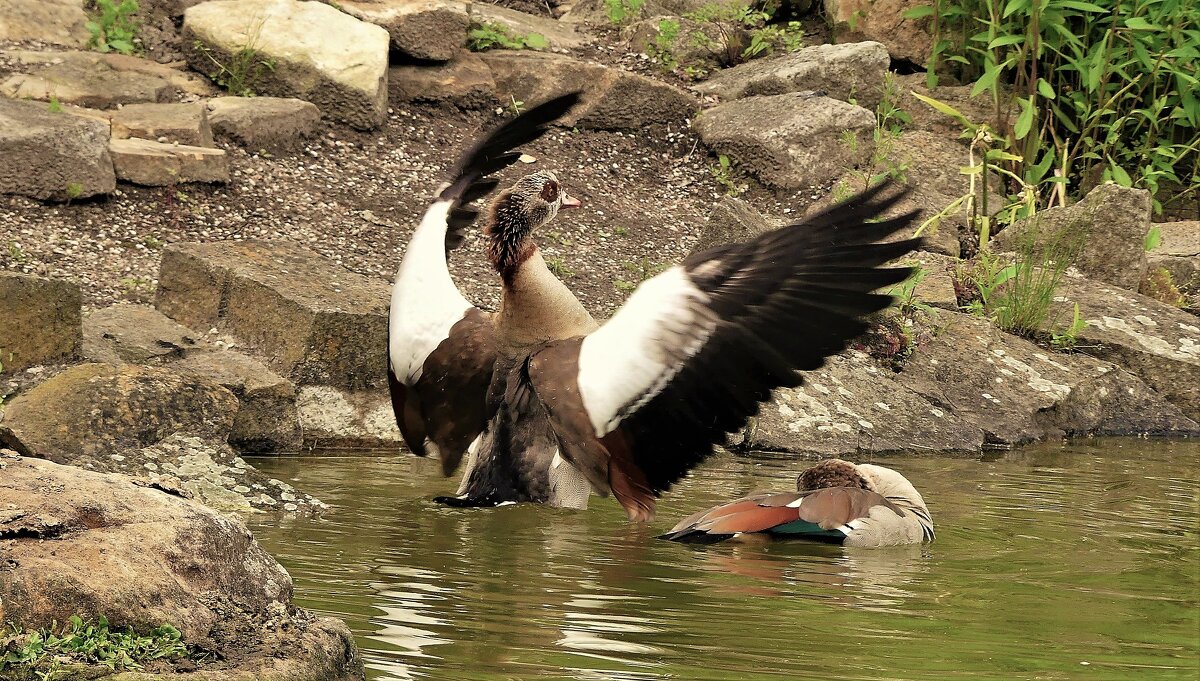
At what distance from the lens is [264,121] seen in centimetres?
884

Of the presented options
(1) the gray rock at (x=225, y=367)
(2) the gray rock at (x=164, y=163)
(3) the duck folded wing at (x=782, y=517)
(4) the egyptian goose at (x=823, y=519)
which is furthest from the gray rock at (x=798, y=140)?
(3) the duck folded wing at (x=782, y=517)

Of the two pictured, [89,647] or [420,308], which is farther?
[420,308]

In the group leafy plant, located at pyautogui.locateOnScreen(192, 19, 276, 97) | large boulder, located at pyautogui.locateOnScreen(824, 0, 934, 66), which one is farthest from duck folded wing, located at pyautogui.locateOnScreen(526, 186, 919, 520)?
large boulder, located at pyautogui.locateOnScreen(824, 0, 934, 66)

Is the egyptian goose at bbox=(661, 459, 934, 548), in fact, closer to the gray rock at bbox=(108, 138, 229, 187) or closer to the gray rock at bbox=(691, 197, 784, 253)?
the gray rock at bbox=(691, 197, 784, 253)

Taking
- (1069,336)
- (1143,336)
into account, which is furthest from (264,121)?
(1143,336)

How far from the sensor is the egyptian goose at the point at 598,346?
457 cm

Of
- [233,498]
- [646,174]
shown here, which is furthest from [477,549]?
[646,174]

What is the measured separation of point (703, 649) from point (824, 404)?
3.83 metres

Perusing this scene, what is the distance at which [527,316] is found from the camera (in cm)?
527

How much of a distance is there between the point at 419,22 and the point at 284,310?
13.3 ft

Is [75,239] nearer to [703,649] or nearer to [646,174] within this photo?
[646,174]

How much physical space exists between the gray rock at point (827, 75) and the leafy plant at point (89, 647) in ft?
27.5

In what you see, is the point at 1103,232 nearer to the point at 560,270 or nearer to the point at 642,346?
the point at 560,270

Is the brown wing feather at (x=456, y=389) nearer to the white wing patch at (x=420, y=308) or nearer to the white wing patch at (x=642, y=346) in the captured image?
the white wing patch at (x=420, y=308)
